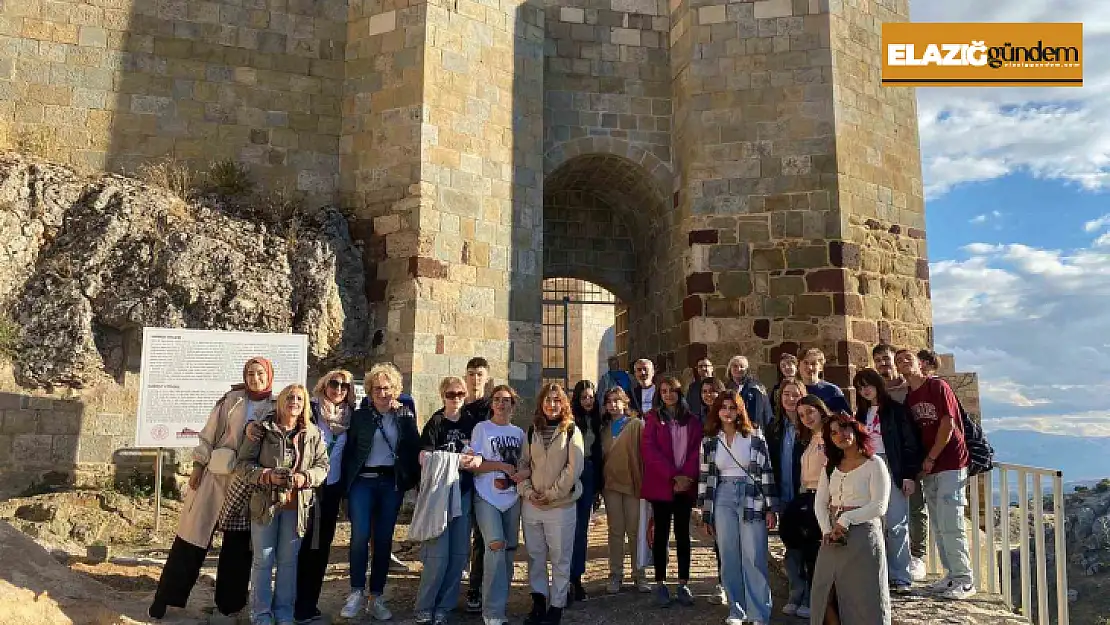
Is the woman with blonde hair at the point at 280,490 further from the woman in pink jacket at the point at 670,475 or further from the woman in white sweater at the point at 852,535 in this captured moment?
the woman in white sweater at the point at 852,535

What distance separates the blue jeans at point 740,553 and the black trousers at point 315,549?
2.27 m

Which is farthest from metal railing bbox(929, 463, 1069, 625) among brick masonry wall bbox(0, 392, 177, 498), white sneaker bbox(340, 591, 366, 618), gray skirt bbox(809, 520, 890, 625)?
brick masonry wall bbox(0, 392, 177, 498)

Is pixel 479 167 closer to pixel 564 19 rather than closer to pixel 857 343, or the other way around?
pixel 564 19

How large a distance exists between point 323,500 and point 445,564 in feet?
2.68

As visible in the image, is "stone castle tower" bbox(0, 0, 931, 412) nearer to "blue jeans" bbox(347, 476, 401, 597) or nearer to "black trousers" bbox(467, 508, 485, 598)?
"black trousers" bbox(467, 508, 485, 598)

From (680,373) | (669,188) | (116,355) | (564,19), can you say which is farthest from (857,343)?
(116,355)

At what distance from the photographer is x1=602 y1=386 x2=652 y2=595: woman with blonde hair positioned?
5535 mm

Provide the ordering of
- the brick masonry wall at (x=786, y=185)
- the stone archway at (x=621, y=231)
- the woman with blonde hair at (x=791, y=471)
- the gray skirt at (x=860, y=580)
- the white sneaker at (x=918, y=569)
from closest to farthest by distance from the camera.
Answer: the gray skirt at (x=860, y=580) → the woman with blonde hair at (x=791, y=471) → the white sneaker at (x=918, y=569) → the brick masonry wall at (x=786, y=185) → the stone archway at (x=621, y=231)

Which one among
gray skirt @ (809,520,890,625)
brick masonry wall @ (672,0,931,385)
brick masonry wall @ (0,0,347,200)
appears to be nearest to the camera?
gray skirt @ (809,520,890,625)

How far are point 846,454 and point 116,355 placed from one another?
269 inches

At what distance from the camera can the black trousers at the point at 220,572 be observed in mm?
4605

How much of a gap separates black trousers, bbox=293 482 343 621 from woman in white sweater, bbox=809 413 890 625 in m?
2.74

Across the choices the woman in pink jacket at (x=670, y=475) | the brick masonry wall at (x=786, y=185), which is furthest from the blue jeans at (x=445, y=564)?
the brick masonry wall at (x=786, y=185)

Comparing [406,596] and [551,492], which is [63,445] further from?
[551,492]
